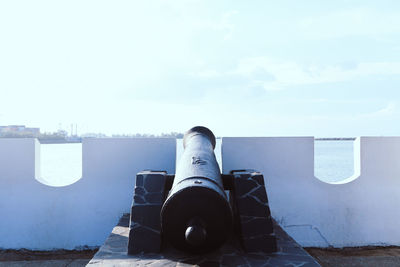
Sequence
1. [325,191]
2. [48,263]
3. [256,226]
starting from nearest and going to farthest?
[256,226]
[48,263]
[325,191]

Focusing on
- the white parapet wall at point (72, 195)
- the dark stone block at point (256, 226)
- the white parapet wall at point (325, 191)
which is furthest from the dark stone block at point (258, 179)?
the white parapet wall at point (72, 195)

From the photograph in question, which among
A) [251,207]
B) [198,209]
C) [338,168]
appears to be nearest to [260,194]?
[251,207]

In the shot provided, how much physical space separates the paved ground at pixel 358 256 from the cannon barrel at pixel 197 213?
73.9 inches

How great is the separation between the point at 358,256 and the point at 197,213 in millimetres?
2742

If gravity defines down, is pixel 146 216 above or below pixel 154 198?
below

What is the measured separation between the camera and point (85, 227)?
470 cm

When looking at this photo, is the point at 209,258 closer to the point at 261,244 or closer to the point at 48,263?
the point at 261,244

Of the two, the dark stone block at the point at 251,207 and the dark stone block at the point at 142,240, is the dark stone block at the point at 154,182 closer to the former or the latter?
the dark stone block at the point at 142,240

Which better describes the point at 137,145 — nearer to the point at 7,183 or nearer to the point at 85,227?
the point at 85,227

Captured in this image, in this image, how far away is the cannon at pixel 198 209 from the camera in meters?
2.87

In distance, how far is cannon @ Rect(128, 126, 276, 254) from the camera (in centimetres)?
287

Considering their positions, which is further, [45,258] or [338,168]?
[338,168]

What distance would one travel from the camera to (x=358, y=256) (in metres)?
4.48

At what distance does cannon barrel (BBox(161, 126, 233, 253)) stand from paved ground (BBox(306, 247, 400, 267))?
1878 millimetres
